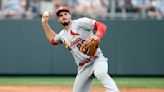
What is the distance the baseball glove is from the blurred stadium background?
318 inches

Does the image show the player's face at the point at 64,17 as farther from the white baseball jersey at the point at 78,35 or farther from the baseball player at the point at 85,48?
the white baseball jersey at the point at 78,35

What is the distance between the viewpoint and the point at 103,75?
7621 millimetres

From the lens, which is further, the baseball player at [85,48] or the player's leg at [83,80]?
the player's leg at [83,80]

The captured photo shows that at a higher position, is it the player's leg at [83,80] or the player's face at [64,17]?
the player's face at [64,17]

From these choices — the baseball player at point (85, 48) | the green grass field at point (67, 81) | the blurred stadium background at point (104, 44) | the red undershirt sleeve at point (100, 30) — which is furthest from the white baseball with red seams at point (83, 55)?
the blurred stadium background at point (104, 44)

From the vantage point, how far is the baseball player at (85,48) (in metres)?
7.62

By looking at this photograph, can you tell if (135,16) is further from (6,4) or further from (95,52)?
(95,52)

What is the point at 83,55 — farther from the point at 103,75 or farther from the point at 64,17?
the point at 64,17

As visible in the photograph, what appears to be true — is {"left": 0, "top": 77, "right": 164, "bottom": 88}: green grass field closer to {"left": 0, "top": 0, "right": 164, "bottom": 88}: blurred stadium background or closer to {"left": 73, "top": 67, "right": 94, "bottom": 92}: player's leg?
{"left": 0, "top": 0, "right": 164, "bottom": 88}: blurred stadium background

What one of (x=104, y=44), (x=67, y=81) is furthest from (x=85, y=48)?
(x=104, y=44)

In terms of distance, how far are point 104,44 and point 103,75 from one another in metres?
8.46

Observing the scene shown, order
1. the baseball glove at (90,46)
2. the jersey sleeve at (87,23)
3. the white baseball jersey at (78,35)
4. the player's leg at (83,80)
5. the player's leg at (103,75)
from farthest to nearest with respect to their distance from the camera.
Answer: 1. the player's leg at (83,80)
2. the white baseball jersey at (78,35)
3. the jersey sleeve at (87,23)
4. the player's leg at (103,75)
5. the baseball glove at (90,46)

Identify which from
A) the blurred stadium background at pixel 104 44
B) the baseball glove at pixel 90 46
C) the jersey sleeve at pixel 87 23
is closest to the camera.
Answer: the baseball glove at pixel 90 46

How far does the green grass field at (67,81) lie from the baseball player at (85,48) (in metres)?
5.22
